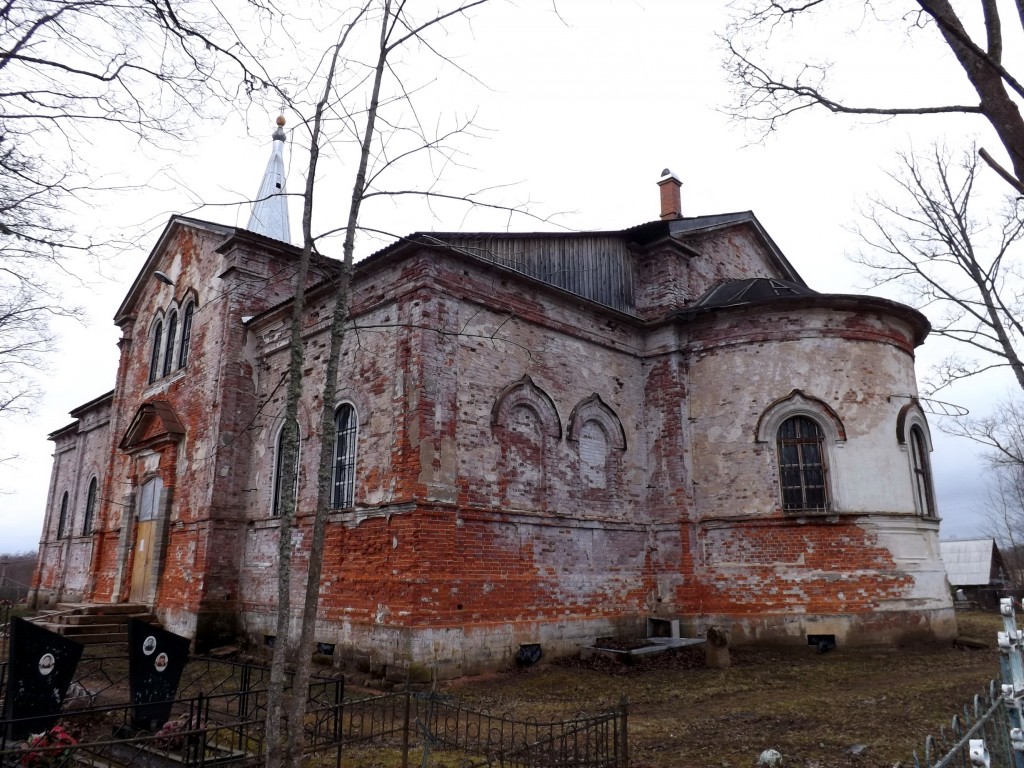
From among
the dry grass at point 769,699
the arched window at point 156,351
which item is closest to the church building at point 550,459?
the dry grass at point 769,699

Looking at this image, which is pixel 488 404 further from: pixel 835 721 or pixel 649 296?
pixel 835 721

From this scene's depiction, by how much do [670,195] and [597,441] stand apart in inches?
324

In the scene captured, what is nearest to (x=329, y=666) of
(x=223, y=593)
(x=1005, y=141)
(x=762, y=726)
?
(x=223, y=593)

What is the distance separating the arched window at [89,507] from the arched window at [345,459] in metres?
14.2

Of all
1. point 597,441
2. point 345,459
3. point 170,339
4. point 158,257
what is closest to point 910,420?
point 597,441

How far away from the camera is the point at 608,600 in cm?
1377

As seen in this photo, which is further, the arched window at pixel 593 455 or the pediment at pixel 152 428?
the pediment at pixel 152 428

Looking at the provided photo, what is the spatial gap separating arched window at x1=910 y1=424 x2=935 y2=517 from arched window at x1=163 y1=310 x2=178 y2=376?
681 inches

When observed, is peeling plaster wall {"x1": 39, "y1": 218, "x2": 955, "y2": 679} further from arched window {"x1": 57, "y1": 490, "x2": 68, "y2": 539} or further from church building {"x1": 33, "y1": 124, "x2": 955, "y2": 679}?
arched window {"x1": 57, "y1": 490, "x2": 68, "y2": 539}

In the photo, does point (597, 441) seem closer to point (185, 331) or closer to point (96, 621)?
point (185, 331)

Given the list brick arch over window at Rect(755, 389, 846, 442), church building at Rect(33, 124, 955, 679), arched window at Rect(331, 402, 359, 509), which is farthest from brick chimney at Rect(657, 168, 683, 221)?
arched window at Rect(331, 402, 359, 509)

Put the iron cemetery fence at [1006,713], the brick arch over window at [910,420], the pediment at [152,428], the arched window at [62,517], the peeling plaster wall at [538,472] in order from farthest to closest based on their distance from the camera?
the arched window at [62,517] < the pediment at [152,428] < the brick arch over window at [910,420] < the peeling plaster wall at [538,472] < the iron cemetery fence at [1006,713]

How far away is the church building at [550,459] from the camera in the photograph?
38.4 feet

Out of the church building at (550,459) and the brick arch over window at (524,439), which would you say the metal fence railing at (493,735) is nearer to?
the church building at (550,459)
